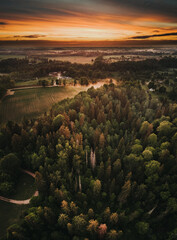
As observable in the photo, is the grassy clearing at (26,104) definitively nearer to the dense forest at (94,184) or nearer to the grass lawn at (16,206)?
the dense forest at (94,184)

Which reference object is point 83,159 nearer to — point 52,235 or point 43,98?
point 52,235

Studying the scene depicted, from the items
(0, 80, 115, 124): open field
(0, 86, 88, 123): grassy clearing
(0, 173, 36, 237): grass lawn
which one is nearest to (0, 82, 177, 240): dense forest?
(0, 173, 36, 237): grass lawn

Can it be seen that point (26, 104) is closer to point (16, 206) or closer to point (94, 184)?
point (16, 206)

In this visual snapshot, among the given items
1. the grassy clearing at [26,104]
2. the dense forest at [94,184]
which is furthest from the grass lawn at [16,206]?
the grassy clearing at [26,104]

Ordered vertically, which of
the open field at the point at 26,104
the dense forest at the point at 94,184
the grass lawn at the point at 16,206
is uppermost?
the open field at the point at 26,104

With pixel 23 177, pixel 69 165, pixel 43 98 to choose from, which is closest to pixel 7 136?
pixel 23 177

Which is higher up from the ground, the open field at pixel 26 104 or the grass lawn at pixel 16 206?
the open field at pixel 26 104

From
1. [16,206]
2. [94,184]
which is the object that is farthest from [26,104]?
[94,184]
